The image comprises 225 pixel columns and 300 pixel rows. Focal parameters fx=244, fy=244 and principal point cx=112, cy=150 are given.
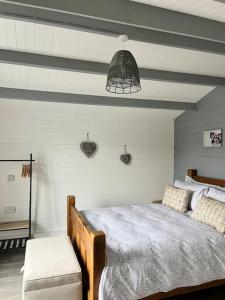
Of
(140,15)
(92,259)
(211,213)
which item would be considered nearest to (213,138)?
(211,213)

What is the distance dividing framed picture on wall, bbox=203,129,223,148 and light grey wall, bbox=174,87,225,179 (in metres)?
0.07

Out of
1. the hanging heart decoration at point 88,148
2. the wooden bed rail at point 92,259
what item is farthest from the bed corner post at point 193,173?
the wooden bed rail at point 92,259

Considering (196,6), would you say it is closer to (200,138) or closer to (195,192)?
(195,192)

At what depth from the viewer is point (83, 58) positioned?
283 centimetres

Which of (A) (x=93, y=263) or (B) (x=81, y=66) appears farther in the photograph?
(B) (x=81, y=66)

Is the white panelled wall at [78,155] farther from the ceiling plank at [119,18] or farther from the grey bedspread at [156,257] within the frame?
the ceiling plank at [119,18]

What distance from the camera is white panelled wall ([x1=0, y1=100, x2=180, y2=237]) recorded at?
418 cm

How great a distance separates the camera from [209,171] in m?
4.14

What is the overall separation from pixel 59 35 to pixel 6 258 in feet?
10.1

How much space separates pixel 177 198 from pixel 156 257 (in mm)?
1476

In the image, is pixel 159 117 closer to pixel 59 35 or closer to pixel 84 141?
pixel 84 141

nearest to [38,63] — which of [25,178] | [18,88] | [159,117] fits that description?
[18,88]

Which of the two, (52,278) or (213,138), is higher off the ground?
(213,138)

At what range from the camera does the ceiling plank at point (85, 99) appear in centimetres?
359
